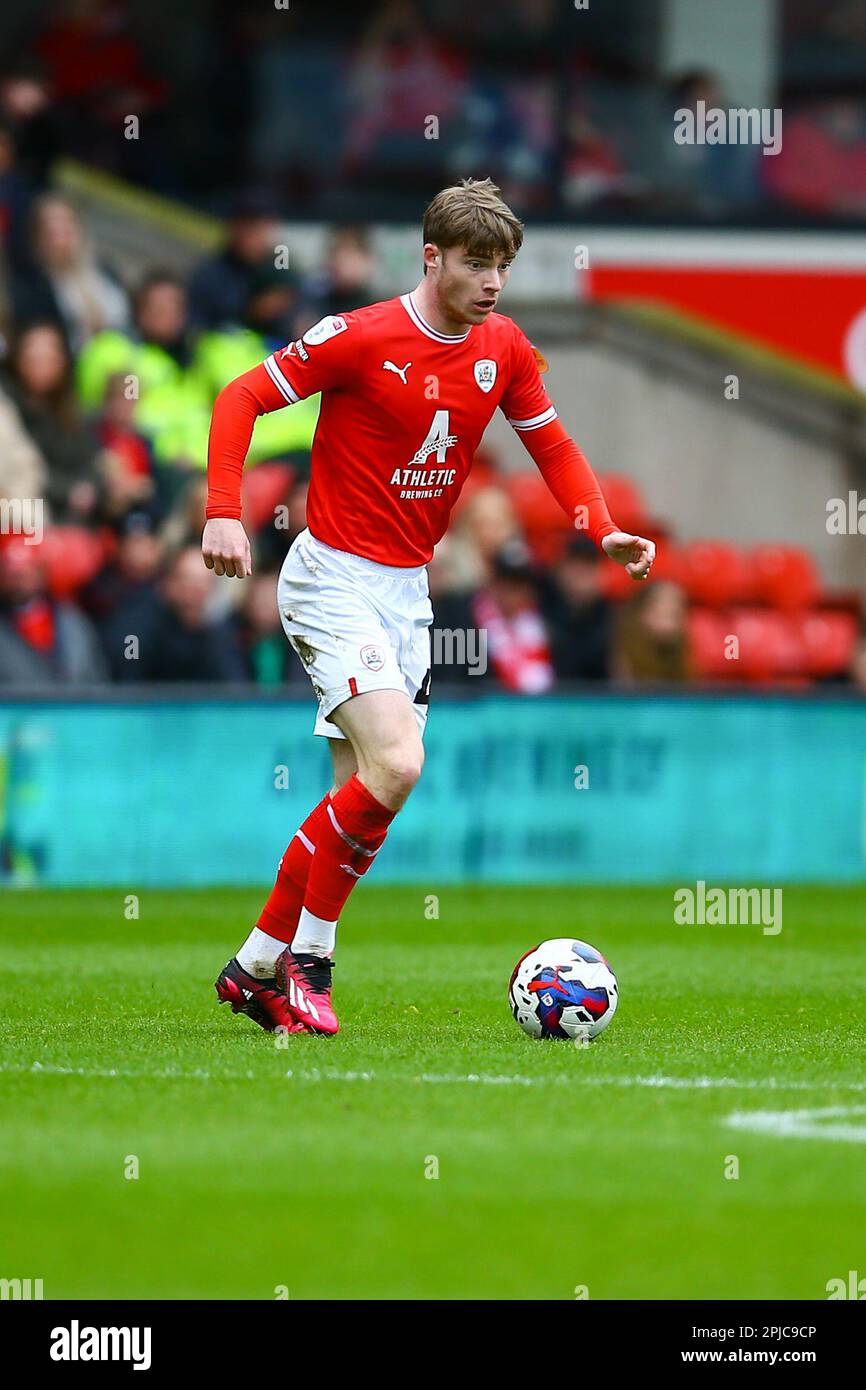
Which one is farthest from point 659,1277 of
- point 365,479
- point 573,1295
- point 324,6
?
point 324,6

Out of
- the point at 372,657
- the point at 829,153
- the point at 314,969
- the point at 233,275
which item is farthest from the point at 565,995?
the point at 829,153

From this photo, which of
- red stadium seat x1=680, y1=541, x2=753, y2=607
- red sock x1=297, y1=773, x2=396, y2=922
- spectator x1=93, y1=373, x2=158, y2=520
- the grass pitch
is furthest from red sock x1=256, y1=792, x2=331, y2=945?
red stadium seat x1=680, y1=541, x2=753, y2=607

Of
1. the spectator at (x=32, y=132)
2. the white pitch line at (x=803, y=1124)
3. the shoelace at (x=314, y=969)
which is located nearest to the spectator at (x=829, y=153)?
the spectator at (x=32, y=132)

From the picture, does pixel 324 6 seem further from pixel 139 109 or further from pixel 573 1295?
pixel 573 1295

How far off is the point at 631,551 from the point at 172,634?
6.93m

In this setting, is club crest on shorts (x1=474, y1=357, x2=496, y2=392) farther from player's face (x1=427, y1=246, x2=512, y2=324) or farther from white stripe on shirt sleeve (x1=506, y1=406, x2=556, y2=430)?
white stripe on shirt sleeve (x1=506, y1=406, x2=556, y2=430)

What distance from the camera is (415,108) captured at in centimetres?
2098

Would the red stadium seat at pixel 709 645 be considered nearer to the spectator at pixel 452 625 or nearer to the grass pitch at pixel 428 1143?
the spectator at pixel 452 625

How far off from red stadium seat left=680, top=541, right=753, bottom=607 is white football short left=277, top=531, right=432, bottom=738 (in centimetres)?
1105

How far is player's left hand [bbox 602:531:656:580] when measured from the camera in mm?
7613

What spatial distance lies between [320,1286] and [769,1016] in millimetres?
4000

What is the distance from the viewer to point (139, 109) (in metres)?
21.1

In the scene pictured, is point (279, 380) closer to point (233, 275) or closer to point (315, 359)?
point (315, 359)

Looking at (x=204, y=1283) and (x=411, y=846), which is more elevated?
(x=411, y=846)
